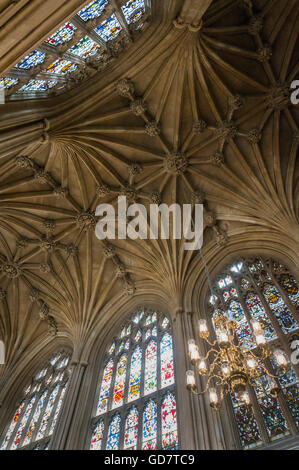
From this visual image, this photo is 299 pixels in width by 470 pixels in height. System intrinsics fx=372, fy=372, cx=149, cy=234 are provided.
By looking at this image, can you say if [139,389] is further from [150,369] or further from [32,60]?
[32,60]

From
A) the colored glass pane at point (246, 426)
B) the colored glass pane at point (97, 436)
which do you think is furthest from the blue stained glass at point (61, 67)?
the colored glass pane at point (246, 426)

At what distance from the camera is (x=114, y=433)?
913cm

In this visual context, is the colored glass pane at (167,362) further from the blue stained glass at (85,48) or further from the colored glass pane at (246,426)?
the blue stained glass at (85,48)

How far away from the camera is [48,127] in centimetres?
1065

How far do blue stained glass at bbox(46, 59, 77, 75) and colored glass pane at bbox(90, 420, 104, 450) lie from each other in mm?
9795

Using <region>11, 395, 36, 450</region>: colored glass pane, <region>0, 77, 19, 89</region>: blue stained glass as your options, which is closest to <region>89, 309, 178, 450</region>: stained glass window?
<region>11, 395, 36, 450</region>: colored glass pane

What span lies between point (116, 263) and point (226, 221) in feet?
14.1

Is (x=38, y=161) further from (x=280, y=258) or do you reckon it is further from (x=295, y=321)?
(x=295, y=321)

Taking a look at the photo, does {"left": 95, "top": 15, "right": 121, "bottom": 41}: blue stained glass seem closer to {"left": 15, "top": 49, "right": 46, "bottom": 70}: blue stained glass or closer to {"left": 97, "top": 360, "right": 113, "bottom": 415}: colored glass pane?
{"left": 15, "top": 49, "right": 46, "bottom": 70}: blue stained glass

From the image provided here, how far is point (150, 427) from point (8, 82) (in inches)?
360

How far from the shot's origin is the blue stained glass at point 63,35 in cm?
1011

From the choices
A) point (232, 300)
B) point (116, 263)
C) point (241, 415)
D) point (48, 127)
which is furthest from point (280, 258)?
point (48, 127)

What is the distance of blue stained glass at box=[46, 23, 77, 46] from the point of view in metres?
10.1

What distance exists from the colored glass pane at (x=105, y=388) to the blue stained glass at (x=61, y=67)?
900 cm
